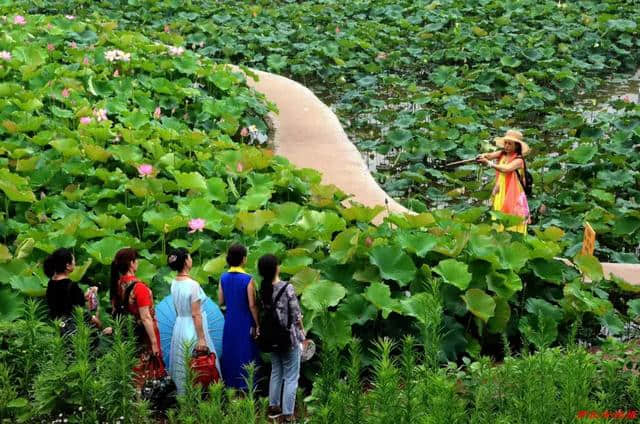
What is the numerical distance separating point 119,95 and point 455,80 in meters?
4.32

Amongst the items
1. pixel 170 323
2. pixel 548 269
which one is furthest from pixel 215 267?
pixel 548 269

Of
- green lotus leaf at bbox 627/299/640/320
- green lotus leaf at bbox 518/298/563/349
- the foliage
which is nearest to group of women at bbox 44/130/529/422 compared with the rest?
green lotus leaf at bbox 518/298/563/349

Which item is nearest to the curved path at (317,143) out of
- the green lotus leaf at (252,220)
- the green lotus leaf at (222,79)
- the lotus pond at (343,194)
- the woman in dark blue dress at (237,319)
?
the lotus pond at (343,194)

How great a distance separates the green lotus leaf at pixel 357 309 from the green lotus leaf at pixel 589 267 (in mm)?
1462

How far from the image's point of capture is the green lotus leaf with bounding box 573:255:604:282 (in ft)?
20.3

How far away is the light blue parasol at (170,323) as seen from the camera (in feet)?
17.2

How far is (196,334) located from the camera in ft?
16.4

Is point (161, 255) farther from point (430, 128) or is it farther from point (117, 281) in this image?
point (430, 128)

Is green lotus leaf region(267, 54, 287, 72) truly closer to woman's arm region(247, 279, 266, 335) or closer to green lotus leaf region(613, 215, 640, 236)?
green lotus leaf region(613, 215, 640, 236)

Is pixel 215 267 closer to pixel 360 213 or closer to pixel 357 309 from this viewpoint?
pixel 357 309

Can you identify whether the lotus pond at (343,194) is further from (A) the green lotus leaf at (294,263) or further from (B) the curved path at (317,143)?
(B) the curved path at (317,143)

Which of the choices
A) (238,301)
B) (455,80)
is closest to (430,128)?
(455,80)

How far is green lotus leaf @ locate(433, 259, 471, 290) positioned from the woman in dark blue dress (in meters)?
1.23

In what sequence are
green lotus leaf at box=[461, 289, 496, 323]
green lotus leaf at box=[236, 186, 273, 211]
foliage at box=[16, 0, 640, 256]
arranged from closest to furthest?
green lotus leaf at box=[461, 289, 496, 323], green lotus leaf at box=[236, 186, 273, 211], foliage at box=[16, 0, 640, 256]
